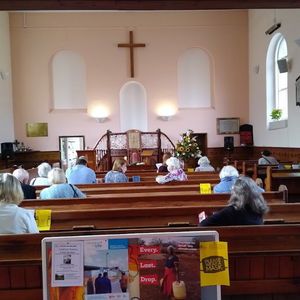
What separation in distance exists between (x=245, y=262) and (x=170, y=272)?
669 millimetres

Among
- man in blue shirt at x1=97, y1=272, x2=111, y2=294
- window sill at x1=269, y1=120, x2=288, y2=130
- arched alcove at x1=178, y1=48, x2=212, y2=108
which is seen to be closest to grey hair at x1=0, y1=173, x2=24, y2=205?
man in blue shirt at x1=97, y1=272, x2=111, y2=294

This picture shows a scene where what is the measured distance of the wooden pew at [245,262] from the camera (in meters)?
1.86

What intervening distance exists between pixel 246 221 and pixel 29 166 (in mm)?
10489

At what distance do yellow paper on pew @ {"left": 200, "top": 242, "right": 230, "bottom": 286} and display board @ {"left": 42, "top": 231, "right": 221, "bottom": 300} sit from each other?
0.02 metres

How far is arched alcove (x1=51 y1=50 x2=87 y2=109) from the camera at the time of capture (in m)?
11.5

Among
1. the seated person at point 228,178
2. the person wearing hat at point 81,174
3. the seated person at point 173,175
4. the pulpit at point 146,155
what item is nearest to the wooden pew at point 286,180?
the seated person at point 173,175

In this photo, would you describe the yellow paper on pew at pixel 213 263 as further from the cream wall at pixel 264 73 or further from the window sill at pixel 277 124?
the window sill at pixel 277 124

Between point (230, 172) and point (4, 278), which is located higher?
point (230, 172)

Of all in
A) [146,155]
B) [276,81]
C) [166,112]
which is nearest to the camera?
→ [276,81]

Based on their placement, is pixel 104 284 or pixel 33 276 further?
pixel 33 276

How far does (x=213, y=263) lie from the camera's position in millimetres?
1436

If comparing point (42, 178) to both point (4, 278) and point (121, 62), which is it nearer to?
point (4, 278)

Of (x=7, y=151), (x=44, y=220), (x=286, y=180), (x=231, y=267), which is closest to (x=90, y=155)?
(x=7, y=151)

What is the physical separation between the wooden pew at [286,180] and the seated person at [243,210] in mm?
3554
